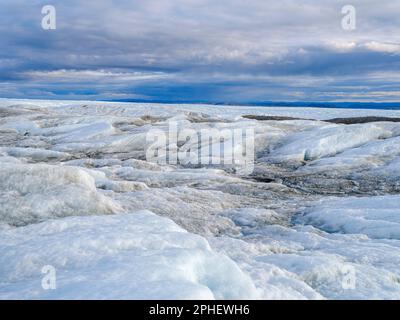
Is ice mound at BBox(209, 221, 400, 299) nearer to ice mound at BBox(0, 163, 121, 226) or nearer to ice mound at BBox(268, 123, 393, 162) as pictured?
ice mound at BBox(0, 163, 121, 226)

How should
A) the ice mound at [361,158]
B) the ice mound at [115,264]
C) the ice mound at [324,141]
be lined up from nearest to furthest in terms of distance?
the ice mound at [115,264], the ice mound at [361,158], the ice mound at [324,141]

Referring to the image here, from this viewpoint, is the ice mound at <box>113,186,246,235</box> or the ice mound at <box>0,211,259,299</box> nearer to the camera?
the ice mound at <box>0,211,259,299</box>

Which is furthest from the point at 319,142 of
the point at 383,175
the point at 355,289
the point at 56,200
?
the point at 355,289

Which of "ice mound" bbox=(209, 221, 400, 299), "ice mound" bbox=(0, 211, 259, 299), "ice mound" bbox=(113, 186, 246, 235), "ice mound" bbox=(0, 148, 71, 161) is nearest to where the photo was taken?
"ice mound" bbox=(0, 211, 259, 299)

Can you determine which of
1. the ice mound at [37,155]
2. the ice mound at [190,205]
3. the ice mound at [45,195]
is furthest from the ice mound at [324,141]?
the ice mound at [45,195]

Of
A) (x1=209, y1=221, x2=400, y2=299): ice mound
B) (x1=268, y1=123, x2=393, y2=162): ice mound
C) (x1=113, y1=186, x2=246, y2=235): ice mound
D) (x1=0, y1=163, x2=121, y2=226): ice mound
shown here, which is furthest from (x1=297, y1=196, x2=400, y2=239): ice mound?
(x1=268, y1=123, x2=393, y2=162): ice mound

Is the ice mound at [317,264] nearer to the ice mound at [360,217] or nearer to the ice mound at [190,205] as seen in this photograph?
the ice mound at [360,217]

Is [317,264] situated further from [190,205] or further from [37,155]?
[37,155]
